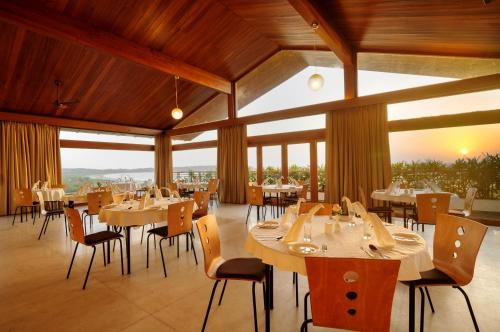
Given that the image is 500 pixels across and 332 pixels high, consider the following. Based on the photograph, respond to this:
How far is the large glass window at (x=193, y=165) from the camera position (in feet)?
35.2

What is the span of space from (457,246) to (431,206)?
1.99m

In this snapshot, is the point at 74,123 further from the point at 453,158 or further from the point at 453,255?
the point at 453,158

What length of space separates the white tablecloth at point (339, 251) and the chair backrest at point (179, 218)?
1417 millimetres

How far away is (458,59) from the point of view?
4863mm

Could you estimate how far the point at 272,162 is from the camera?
348 inches

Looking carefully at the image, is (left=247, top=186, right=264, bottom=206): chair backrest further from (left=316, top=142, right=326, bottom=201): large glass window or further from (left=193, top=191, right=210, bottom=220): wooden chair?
(left=316, top=142, right=326, bottom=201): large glass window

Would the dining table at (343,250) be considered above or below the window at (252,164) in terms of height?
below

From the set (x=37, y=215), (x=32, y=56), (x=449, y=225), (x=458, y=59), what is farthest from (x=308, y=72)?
(x=37, y=215)

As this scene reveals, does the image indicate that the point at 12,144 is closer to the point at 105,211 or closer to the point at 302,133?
the point at 105,211

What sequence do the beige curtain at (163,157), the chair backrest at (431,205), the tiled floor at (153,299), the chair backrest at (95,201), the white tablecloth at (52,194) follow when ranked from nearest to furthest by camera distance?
the tiled floor at (153,299) → the chair backrest at (431,205) → the chair backrest at (95,201) → the white tablecloth at (52,194) → the beige curtain at (163,157)

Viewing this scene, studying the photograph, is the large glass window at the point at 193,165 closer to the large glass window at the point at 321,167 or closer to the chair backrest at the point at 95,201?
the large glass window at the point at 321,167

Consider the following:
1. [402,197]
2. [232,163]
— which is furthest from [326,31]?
[232,163]

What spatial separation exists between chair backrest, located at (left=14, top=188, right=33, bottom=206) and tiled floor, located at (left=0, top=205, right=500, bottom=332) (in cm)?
290

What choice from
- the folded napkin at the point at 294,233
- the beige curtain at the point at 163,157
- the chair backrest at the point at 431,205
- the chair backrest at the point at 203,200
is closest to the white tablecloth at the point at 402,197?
the chair backrest at the point at 431,205
